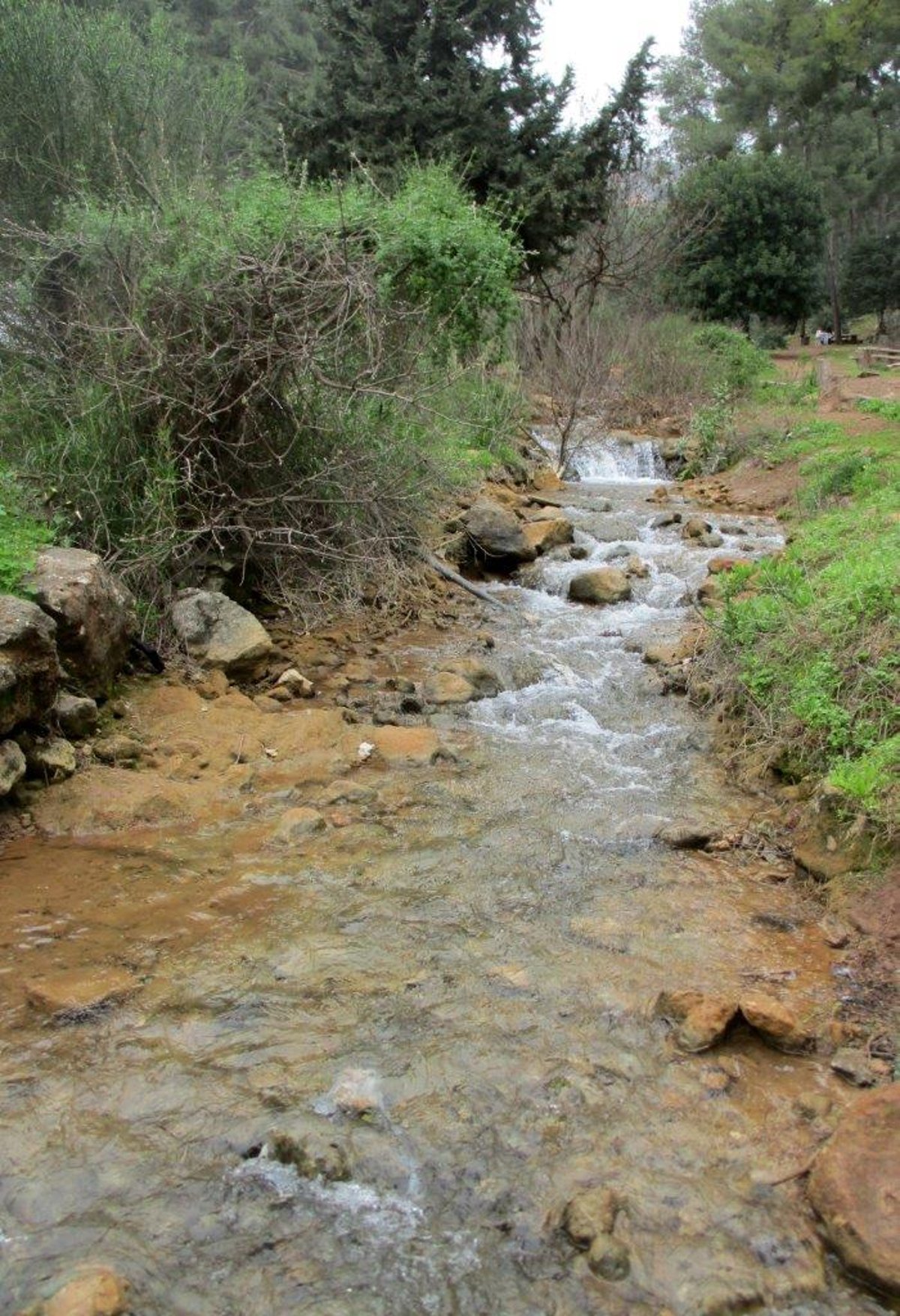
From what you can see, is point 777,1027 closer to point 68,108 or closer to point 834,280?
point 68,108

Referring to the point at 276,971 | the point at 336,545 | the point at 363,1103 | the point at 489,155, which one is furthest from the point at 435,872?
the point at 489,155

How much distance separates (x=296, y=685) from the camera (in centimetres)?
613

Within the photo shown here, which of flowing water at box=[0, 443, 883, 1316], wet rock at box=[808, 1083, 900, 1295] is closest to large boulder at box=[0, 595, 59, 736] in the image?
flowing water at box=[0, 443, 883, 1316]

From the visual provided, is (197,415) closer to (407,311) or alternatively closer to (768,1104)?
(407,311)

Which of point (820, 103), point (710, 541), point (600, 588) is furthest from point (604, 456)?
point (820, 103)

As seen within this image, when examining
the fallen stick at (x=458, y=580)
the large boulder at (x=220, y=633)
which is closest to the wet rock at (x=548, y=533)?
the fallen stick at (x=458, y=580)

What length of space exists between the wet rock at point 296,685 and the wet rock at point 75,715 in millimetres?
1326

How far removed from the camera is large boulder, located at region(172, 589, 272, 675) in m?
6.07

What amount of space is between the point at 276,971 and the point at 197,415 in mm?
4488

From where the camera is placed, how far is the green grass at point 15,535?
16.0 feet

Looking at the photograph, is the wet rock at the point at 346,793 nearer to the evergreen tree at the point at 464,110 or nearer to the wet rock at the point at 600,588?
the wet rock at the point at 600,588

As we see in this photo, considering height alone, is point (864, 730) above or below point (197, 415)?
below

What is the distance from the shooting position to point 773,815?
15.5 feet

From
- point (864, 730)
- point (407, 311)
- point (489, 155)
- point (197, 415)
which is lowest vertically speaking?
point (864, 730)
